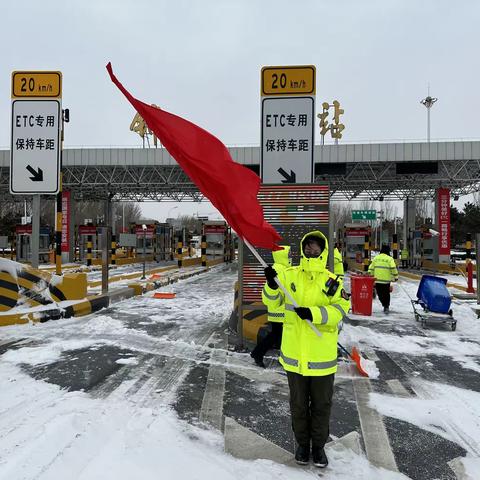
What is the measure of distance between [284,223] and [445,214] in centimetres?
2536

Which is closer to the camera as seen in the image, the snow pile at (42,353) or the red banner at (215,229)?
the snow pile at (42,353)

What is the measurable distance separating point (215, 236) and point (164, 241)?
4.02 meters

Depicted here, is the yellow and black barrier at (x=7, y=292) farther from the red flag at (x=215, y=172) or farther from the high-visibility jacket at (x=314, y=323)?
the high-visibility jacket at (x=314, y=323)

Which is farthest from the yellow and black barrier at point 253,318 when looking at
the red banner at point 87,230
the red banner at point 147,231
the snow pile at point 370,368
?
the red banner at point 87,230

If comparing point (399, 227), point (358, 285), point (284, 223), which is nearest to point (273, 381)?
point (284, 223)

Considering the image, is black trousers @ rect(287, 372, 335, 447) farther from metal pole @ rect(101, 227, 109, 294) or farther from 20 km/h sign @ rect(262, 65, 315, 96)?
metal pole @ rect(101, 227, 109, 294)

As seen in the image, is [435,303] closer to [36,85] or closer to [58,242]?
[58,242]

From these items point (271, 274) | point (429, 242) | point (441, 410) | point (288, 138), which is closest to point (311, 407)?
point (271, 274)

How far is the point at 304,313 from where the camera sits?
9.44 ft

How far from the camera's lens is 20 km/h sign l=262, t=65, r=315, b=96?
6.84 metres

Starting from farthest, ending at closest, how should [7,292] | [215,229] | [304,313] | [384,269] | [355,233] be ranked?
[215,229] < [355,233] < [384,269] < [7,292] < [304,313]

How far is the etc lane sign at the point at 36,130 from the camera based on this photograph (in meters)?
7.76

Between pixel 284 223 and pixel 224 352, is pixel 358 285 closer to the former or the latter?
pixel 284 223

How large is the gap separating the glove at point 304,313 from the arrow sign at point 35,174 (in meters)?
6.51
